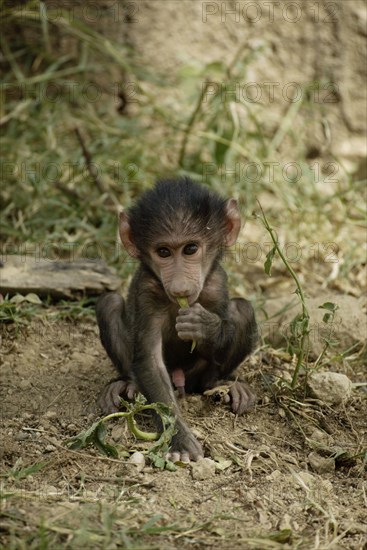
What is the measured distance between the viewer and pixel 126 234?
535 centimetres

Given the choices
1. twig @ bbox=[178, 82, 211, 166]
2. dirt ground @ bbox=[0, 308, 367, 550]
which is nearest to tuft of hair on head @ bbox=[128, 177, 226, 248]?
dirt ground @ bbox=[0, 308, 367, 550]

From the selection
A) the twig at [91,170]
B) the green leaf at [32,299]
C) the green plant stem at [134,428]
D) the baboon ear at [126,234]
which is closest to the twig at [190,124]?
the twig at [91,170]

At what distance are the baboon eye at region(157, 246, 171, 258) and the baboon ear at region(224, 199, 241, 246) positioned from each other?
1.50 ft

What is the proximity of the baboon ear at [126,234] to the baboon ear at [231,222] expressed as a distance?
570mm

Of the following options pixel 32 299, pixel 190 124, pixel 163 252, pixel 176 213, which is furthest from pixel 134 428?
pixel 190 124

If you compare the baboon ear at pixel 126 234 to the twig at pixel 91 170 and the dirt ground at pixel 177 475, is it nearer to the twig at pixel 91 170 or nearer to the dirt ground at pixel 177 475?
the dirt ground at pixel 177 475

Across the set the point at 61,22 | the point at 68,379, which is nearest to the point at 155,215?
the point at 68,379

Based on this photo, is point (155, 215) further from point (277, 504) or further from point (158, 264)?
point (277, 504)

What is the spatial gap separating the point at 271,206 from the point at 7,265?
301cm

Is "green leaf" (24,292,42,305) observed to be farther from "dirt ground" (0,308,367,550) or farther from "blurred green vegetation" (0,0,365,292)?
"blurred green vegetation" (0,0,365,292)

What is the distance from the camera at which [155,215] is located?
5.12 meters

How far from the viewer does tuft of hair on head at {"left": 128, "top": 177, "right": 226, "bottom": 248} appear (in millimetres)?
5102

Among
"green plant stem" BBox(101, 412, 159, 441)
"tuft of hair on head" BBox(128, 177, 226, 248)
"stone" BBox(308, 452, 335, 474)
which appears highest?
"tuft of hair on head" BBox(128, 177, 226, 248)

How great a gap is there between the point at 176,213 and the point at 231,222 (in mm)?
462
